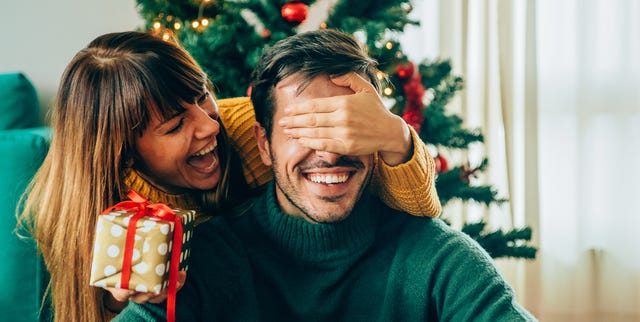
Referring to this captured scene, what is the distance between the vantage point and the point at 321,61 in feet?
3.81

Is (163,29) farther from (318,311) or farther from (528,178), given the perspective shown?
(528,178)

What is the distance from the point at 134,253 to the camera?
3.07ft

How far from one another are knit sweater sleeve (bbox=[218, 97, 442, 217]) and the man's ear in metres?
0.11

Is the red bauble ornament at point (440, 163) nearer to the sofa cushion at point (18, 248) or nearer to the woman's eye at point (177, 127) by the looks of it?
the woman's eye at point (177, 127)

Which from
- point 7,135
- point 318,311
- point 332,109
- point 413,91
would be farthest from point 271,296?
point 7,135

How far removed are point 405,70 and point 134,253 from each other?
40.1 inches

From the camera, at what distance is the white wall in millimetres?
2268

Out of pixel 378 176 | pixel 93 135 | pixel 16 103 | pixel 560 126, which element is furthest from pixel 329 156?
pixel 560 126

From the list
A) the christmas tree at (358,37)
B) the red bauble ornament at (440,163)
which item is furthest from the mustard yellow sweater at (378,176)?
the red bauble ornament at (440,163)

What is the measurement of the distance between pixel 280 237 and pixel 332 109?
322mm

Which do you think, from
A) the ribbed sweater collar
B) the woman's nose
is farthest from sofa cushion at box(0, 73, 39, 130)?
the ribbed sweater collar

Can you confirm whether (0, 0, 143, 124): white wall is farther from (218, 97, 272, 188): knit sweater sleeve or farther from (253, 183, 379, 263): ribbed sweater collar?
(253, 183, 379, 263): ribbed sweater collar

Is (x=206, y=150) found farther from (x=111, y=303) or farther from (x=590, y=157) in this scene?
(x=590, y=157)

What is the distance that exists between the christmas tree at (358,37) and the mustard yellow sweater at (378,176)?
0.23 m
